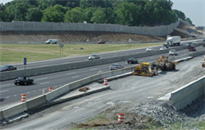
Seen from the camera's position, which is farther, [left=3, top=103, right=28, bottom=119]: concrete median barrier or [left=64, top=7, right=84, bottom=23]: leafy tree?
[left=64, top=7, right=84, bottom=23]: leafy tree

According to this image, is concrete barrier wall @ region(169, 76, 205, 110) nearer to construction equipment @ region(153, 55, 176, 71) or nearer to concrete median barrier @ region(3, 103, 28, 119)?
construction equipment @ region(153, 55, 176, 71)

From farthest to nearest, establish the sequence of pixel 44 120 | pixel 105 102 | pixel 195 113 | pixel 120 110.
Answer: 1. pixel 195 113
2. pixel 105 102
3. pixel 120 110
4. pixel 44 120

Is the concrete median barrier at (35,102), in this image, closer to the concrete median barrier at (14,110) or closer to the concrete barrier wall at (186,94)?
the concrete median barrier at (14,110)

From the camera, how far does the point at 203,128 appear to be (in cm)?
2650

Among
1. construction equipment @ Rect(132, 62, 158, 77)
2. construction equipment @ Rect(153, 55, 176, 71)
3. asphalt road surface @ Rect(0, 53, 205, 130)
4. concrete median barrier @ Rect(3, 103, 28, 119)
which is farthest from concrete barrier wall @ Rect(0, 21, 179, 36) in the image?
concrete median barrier @ Rect(3, 103, 28, 119)

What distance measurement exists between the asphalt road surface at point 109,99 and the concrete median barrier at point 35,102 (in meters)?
0.82

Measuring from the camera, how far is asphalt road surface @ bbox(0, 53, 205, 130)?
2253 cm

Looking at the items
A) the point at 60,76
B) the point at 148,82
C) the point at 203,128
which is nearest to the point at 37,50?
the point at 60,76

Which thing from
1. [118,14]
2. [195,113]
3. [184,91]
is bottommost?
[195,113]

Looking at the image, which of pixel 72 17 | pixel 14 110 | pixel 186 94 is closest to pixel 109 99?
pixel 186 94

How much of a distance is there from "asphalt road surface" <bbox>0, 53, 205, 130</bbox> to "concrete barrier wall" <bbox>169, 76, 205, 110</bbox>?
1.95m

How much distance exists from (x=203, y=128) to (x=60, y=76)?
900 inches

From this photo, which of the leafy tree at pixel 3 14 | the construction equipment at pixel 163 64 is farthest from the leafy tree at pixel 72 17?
the construction equipment at pixel 163 64

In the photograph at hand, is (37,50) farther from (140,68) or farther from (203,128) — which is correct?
(203,128)
